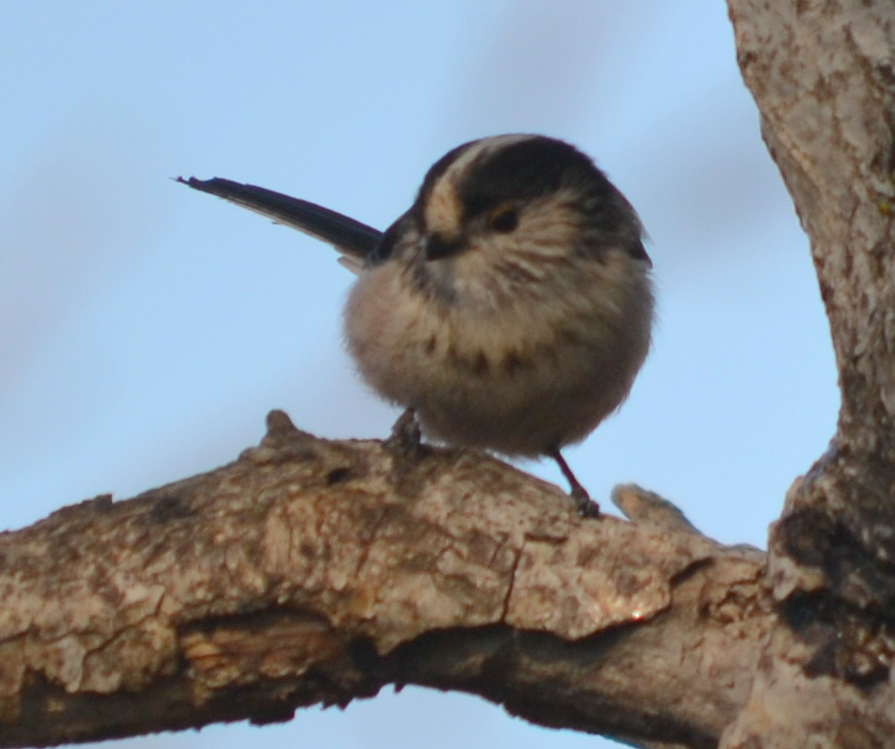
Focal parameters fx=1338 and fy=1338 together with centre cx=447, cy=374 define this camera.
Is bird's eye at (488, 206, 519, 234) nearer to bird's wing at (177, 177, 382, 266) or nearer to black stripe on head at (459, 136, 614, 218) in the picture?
black stripe on head at (459, 136, 614, 218)

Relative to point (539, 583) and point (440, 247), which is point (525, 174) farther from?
point (539, 583)

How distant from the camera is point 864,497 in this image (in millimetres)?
2264

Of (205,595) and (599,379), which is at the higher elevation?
(599,379)

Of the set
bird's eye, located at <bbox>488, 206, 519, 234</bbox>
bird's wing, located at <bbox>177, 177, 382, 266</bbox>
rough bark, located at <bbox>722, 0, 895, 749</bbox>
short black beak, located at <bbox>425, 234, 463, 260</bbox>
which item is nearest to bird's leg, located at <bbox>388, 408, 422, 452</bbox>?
short black beak, located at <bbox>425, 234, 463, 260</bbox>

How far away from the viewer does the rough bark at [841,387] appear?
7.25 feet

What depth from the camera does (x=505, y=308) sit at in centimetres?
326

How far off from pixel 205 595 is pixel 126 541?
21cm

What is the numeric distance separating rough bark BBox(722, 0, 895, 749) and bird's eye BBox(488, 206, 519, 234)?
1.13 metres

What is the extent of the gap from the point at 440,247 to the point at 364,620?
1168mm

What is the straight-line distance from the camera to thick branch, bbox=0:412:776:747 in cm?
244

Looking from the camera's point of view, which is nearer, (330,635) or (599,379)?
(330,635)

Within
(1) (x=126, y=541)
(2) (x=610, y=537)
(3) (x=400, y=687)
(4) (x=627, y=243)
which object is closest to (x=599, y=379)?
(4) (x=627, y=243)

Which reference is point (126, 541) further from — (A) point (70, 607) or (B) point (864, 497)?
(B) point (864, 497)

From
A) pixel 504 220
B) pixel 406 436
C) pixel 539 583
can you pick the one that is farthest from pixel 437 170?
pixel 539 583
